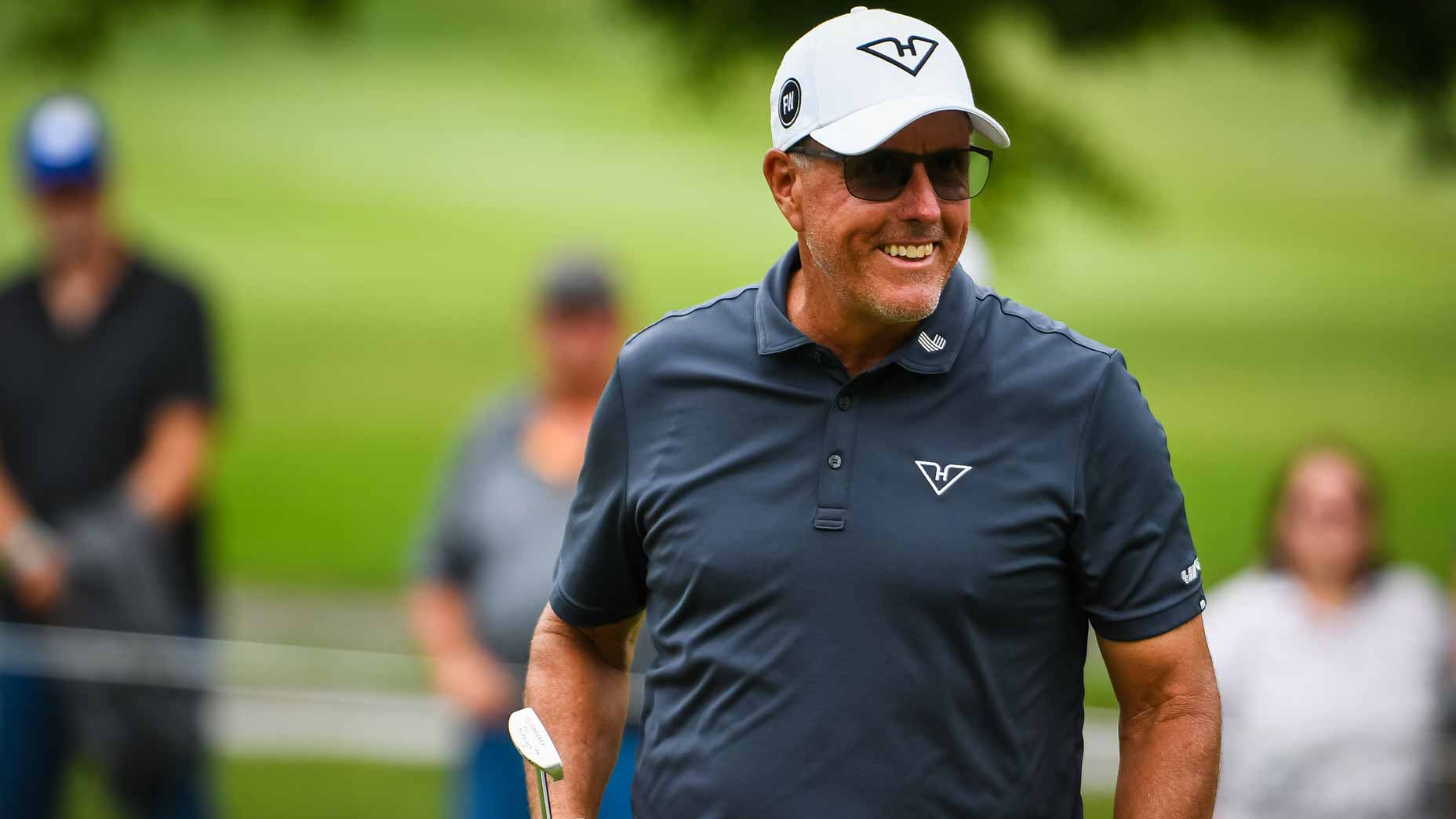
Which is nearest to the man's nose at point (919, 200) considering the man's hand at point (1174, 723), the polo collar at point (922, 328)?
the polo collar at point (922, 328)

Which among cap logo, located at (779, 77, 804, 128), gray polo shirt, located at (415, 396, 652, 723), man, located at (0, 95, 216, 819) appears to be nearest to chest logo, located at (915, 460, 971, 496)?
cap logo, located at (779, 77, 804, 128)

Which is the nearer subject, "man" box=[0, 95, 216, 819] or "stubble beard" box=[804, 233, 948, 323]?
"stubble beard" box=[804, 233, 948, 323]

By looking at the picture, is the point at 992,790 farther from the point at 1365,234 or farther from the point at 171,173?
the point at 171,173

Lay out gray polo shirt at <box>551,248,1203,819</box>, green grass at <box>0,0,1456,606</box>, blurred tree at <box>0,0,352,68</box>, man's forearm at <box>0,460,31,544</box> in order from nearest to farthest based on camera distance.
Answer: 1. gray polo shirt at <box>551,248,1203,819</box>
2. man's forearm at <box>0,460,31,544</box>
3. blurred tree at <box>0,0,352,68</box>
4. green grass at <box>0,0,1456,606</box>

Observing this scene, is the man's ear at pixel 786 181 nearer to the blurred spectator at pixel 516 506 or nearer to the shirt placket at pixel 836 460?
the shirt placket at pixel 836 460

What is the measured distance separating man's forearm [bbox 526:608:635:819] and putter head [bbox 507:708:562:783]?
4.5 inches

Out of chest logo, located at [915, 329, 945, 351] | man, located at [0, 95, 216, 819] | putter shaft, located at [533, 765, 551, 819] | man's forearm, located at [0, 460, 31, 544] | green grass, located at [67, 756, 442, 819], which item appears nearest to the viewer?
chest logo, located at [915, 329, 945, 351]

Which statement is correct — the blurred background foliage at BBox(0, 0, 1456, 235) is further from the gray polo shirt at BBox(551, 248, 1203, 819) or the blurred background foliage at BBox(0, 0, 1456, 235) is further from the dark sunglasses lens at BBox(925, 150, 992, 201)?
the gray polo shirt at BBox(551, 248, 1203, 819)

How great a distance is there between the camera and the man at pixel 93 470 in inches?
240

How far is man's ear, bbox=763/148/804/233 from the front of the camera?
275cm

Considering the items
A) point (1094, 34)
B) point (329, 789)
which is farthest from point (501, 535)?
point (1094, 34)

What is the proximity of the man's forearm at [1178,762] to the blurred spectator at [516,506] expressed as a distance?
7.93 ft

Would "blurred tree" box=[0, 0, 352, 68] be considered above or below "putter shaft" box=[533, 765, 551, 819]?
above

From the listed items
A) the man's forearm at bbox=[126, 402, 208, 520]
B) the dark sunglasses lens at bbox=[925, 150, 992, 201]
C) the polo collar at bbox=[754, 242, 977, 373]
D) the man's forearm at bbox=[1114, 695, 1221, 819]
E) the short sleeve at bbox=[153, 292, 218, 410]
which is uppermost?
the dark sunglasses lens at bbox=[925, 150, 992, 201]
